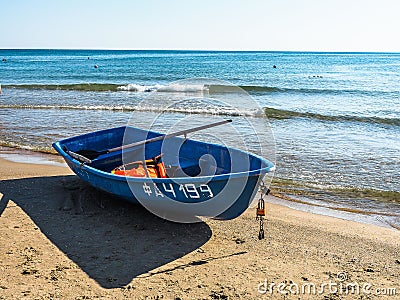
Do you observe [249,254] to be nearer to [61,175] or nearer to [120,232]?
[120,232]

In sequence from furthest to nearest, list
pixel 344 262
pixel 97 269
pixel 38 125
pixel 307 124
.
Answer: pixel 307 124
pixel 38 125
pixel 344 262
pixel 97 269

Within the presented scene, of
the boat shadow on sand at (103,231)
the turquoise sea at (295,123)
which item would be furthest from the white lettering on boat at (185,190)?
the turquoise sea at (295,123)

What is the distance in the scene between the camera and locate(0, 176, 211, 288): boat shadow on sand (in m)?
4.70

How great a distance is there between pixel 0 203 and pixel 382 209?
556 centimetres

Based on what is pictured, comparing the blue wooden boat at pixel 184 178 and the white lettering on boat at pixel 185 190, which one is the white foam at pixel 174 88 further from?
the white lettering on boat at pixel 185 190

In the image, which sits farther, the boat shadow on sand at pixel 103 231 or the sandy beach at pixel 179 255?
the boat shadow on sand at pixel 103 231

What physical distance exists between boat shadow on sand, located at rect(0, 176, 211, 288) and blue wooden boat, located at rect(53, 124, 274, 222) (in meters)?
0.27

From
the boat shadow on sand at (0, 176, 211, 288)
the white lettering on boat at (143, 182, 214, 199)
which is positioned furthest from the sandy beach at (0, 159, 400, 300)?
the white lettering on boat at (143, 182, 214, 199)

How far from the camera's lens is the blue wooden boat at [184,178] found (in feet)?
16.4

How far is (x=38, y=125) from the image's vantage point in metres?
13.2

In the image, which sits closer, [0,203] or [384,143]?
[0,203]

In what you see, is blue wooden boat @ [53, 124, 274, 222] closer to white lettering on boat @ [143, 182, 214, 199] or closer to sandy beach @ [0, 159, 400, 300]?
white lettering on boat @ [143, 182, 214, 199]

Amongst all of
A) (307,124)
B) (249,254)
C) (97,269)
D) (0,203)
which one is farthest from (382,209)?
(307,124)

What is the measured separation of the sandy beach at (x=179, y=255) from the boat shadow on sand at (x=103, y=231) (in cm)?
1
